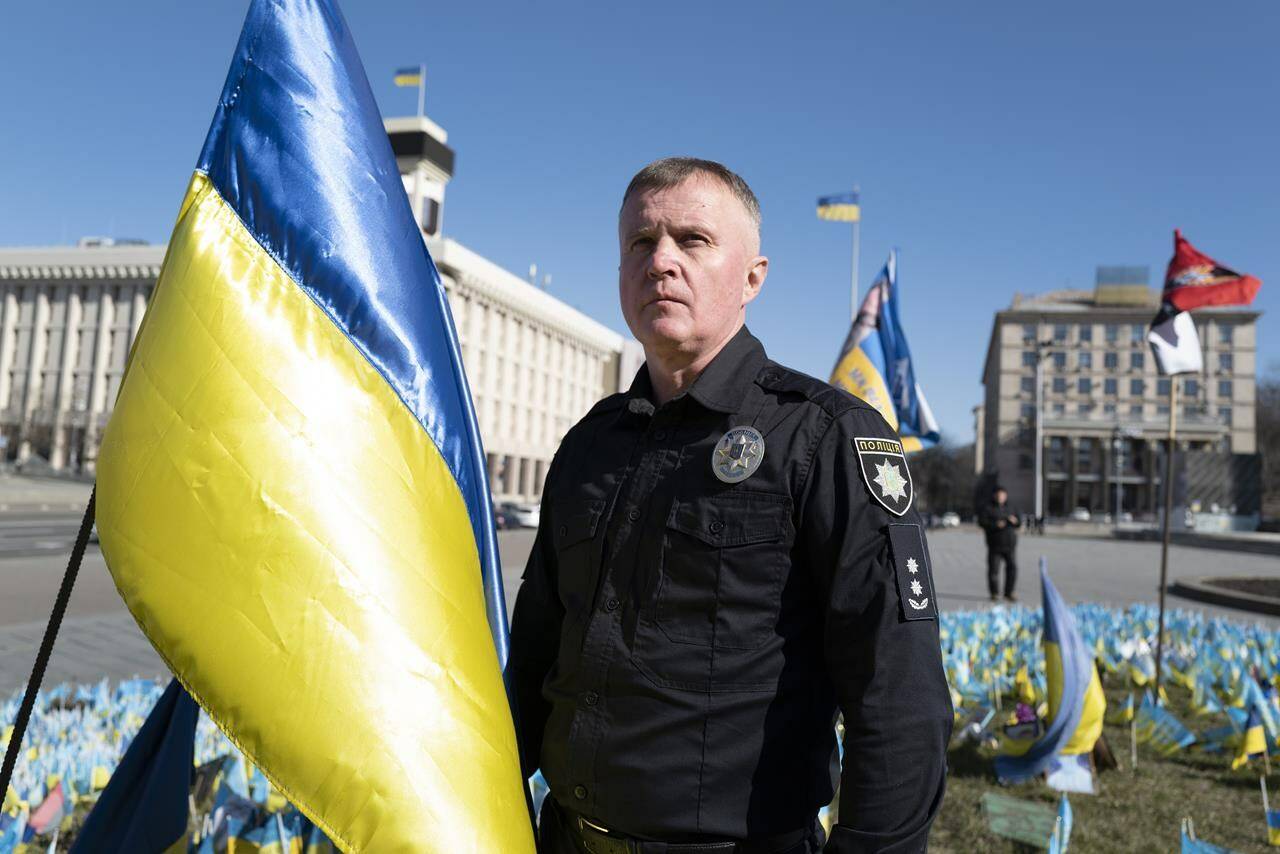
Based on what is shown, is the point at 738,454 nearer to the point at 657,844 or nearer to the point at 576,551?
the point at 576,551

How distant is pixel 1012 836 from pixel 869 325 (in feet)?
18.2

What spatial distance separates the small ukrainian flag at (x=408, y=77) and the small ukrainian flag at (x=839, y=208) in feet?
79.9

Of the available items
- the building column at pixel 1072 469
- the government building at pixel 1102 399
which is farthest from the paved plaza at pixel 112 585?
the government building at pixel 1102 399

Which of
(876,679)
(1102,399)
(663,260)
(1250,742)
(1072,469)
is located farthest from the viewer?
(1102,399)

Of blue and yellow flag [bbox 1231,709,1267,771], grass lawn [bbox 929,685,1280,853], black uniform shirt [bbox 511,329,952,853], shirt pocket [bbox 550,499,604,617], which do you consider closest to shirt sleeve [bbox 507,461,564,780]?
shirt pocket [bbox 550,499,604,617]

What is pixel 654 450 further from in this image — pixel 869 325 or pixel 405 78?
pixel 405 78

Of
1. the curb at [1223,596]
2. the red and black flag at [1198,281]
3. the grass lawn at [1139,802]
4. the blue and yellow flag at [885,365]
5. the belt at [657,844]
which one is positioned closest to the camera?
the belt at [657,844]

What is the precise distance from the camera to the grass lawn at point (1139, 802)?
3857 mm

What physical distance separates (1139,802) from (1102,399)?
3658 inches

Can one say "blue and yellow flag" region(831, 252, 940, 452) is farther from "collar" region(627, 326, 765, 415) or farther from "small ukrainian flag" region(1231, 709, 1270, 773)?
"collar" region(627, 326, 765, 415)

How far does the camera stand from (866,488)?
146 centimetres

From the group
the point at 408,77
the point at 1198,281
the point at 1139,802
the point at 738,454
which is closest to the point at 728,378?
the point at 738,454

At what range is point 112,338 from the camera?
2938 inches

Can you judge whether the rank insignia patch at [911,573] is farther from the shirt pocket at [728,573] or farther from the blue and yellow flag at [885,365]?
the blue and yellow flag at [885,365]
